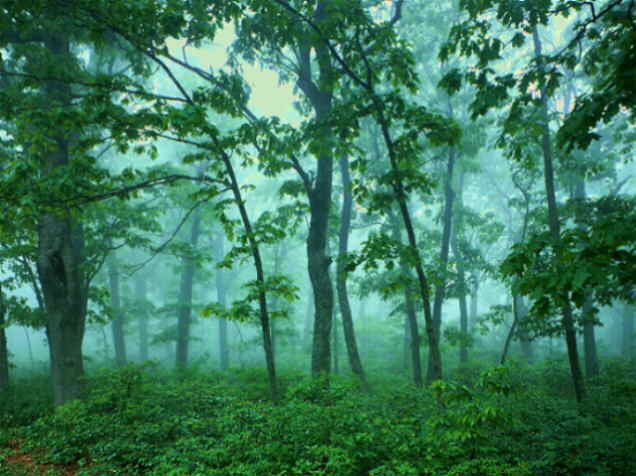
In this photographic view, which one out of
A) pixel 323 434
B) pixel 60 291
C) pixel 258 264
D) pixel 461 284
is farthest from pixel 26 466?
pixel 461 284

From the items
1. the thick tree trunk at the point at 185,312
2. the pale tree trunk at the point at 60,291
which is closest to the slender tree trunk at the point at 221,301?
the thick tree trunk at the point at 185,312

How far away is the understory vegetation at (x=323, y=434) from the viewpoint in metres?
4.30

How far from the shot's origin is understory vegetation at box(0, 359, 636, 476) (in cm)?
430

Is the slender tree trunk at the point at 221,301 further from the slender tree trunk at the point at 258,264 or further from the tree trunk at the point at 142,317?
the slender tree trunk at the point at 258,264

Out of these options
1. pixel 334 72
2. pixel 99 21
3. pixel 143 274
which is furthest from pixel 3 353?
pixel 143 274

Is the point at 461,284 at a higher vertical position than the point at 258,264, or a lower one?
lower

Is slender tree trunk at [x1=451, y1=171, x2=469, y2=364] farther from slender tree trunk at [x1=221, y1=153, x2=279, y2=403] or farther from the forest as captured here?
slender tree trunk at [x1=221, y1=153, x2=279, y2=403]

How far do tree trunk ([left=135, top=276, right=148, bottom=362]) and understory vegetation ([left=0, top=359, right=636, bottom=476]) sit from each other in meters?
13.1

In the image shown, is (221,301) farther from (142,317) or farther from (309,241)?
(309,241)

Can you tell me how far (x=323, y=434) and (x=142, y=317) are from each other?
71.6 feet

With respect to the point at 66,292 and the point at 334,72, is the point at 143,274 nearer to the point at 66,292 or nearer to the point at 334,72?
the point at 66,292

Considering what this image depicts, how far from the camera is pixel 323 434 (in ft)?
16.6

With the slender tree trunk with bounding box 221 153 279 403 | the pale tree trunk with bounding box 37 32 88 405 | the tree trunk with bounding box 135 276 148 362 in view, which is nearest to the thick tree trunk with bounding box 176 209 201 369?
the tree trunk with bounding box 135 276 148 362

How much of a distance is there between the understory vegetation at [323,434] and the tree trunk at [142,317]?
42.8ft
